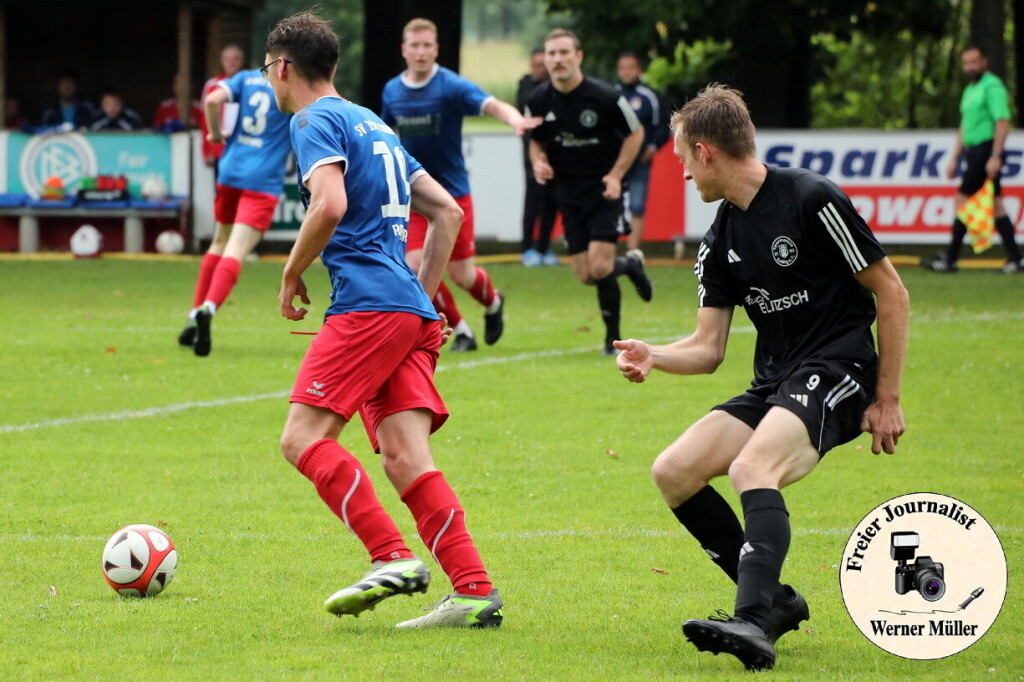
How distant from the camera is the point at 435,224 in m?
5.41

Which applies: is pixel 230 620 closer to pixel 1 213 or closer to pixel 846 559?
pixel 846 559

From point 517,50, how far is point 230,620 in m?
91.7

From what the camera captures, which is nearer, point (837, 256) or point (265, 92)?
point (837, 256)

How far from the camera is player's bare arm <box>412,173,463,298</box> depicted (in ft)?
17.7

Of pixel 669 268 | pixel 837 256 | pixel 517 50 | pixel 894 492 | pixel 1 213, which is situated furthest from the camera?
pixel 517 50

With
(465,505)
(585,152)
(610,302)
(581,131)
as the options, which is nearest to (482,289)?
(610,302)

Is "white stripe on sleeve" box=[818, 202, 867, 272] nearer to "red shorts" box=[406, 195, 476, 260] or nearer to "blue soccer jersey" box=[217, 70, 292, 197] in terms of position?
"red shorts" box=[406, 195, 476, 260]

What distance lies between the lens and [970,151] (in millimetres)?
17516

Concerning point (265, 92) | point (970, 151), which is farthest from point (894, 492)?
point (970, 151)

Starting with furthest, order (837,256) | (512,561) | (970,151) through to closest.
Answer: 1. (970,151)
2. (512,561)
3. (837,256)

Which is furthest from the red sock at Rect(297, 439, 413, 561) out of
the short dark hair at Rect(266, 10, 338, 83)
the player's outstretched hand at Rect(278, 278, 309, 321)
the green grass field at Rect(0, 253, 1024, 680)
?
the short dark hair at Rect(266, 10, 338, 83)

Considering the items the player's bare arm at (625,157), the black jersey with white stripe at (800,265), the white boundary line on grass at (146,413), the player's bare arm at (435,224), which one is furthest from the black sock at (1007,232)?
the black jersey with white stripe at (800,265)

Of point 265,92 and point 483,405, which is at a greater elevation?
point 265,92

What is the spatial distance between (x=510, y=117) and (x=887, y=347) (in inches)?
235
